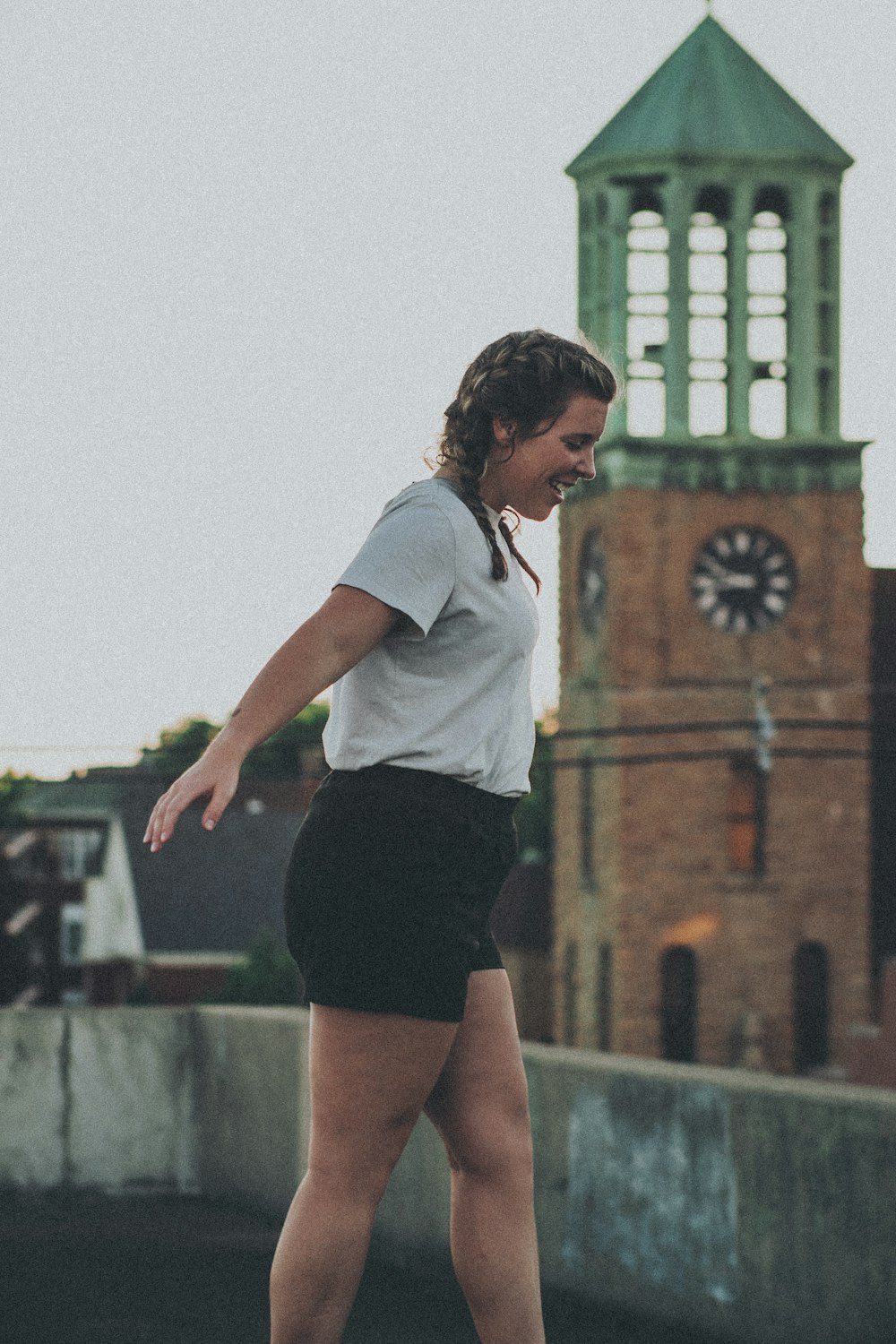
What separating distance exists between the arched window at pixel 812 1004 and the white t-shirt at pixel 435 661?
47.9 metres

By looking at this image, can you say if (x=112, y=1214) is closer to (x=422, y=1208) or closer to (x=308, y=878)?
(x=422, y=1208)

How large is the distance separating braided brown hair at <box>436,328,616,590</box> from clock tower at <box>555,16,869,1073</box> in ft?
151

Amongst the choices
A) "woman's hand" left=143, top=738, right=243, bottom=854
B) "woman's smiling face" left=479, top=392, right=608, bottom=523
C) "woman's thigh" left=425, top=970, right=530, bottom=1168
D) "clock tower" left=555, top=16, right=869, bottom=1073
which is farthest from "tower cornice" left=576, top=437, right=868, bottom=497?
"woman's hand" left=143, top=738, right=243, bottom=854

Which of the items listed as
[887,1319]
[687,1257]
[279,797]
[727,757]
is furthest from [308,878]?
[279,797]

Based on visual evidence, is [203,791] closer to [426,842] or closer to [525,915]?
[426,842]

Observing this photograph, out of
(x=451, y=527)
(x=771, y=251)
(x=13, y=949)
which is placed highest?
(x=771, y=251)

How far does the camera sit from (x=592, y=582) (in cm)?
5156

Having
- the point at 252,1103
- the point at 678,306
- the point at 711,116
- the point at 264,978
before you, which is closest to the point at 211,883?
the point at 264,978

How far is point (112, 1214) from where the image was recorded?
6.79m

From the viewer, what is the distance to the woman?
3262mm

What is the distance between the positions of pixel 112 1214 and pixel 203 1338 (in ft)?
6.35

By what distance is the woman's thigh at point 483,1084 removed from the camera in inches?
135

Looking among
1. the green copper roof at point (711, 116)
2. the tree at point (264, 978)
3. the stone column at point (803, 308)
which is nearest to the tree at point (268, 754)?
the stone column at point (803, 308)

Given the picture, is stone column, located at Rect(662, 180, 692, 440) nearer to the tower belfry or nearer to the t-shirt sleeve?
the tower belfry
